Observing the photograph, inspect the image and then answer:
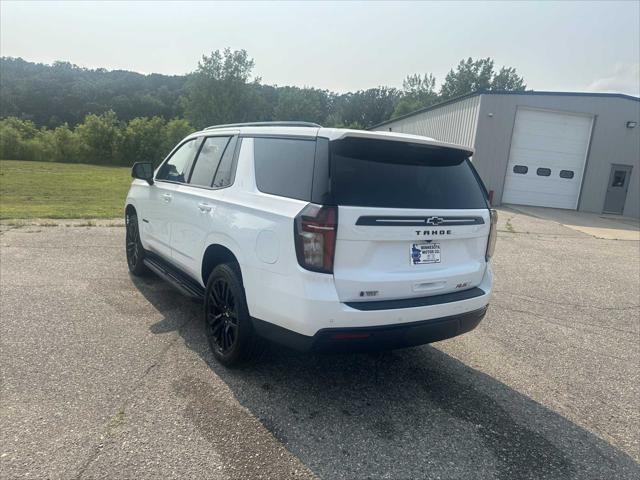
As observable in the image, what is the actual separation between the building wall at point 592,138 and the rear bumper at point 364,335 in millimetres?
15862

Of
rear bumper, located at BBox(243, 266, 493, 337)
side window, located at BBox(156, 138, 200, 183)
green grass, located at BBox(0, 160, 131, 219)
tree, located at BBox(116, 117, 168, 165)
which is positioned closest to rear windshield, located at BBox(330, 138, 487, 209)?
rear bumper, located at BBox(243, 266, 493, 337)

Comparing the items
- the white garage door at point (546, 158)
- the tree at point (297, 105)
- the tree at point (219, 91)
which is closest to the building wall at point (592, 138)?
the white garage door at point (546, 158)

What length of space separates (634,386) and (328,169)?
3.32 metres

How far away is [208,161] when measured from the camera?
4074 mm

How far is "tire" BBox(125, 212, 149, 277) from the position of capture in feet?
18.3

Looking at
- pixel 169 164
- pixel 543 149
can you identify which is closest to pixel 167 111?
pixel 543 149

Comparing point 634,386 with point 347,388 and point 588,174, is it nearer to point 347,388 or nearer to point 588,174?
point 347,388

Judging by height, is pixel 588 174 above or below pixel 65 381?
above

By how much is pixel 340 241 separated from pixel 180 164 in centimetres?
284

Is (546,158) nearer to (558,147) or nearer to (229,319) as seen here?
(558,147)

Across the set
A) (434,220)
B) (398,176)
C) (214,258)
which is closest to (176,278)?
(214,258)

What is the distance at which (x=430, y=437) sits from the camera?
8.96ft

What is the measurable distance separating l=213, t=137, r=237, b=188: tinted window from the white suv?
0.04 ft

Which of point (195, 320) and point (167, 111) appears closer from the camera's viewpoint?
point (195, 320)
